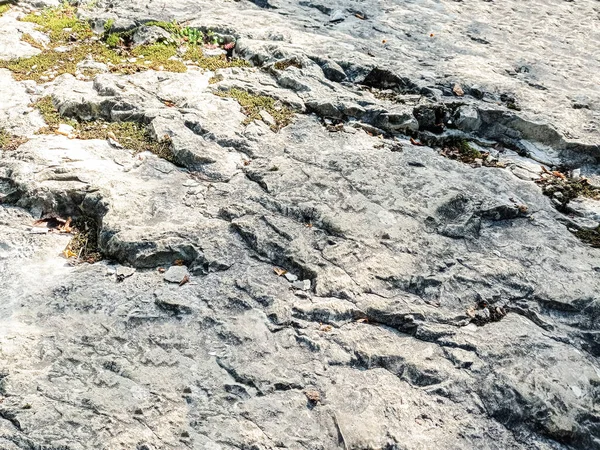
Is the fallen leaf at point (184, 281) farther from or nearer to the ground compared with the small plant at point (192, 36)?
nearer to the ground

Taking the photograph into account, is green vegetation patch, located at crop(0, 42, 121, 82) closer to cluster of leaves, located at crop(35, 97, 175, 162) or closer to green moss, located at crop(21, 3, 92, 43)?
green moss, located at crop(21, 3, 92, 43)

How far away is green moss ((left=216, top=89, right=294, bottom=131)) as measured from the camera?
709 cm

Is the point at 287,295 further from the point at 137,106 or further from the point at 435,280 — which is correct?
the point at 137,106

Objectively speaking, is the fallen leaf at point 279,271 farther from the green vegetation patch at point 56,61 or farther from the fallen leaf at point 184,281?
the green vegetation patch at point 56,61

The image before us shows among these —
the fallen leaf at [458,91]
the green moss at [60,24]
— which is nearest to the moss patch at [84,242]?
the green moss at [60,24]

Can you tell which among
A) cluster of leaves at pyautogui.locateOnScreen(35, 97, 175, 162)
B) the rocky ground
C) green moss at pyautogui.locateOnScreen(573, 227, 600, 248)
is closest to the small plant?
the rocky ground

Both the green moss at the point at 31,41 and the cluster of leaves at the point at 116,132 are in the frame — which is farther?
the green moss at the point at 31,41

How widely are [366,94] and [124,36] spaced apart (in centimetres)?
450

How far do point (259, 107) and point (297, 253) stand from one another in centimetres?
300

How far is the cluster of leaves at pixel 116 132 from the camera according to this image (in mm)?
6445

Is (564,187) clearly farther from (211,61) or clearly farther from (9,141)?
(9,141)

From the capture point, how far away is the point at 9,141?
635 centimetres

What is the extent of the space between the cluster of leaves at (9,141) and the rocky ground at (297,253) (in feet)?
0.09

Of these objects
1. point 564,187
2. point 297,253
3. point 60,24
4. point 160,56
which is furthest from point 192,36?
point 564,187
